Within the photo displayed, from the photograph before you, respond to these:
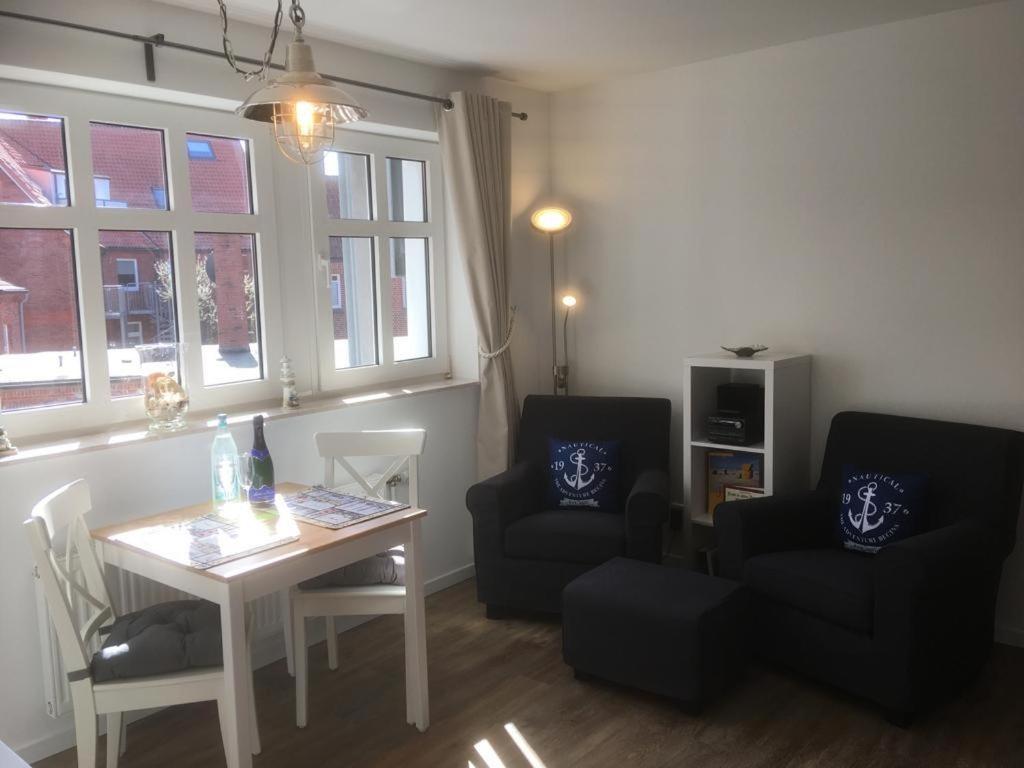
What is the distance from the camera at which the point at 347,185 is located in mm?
3795

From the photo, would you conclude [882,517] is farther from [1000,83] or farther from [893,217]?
[1000,83]

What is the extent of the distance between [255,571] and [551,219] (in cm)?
249

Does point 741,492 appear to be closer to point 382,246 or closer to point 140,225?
point 382,246

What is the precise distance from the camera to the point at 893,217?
3.52 m

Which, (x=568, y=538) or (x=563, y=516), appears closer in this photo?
(x=568, y=538)

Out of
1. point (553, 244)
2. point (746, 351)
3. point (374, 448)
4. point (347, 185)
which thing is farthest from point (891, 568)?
point (347, 185)

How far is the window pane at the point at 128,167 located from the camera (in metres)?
2.99

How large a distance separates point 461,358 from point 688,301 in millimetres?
1130

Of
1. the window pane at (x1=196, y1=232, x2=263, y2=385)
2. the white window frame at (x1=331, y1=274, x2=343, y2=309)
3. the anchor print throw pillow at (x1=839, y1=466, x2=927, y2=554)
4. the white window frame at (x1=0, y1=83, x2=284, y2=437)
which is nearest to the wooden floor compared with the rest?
the anchor print throw pillow at (x1=839, y1=466, x2=927, y2=554)

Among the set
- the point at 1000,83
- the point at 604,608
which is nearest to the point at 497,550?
the point at 604,608

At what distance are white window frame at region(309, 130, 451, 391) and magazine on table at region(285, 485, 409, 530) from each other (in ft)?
2.85

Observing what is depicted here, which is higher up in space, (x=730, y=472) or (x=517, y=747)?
(x=730, y=472)

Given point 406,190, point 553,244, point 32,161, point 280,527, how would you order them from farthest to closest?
point 553,244
point 406,190
point 32,161
point 280,527

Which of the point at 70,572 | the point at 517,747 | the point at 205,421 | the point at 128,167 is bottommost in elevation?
the point at 517,747
